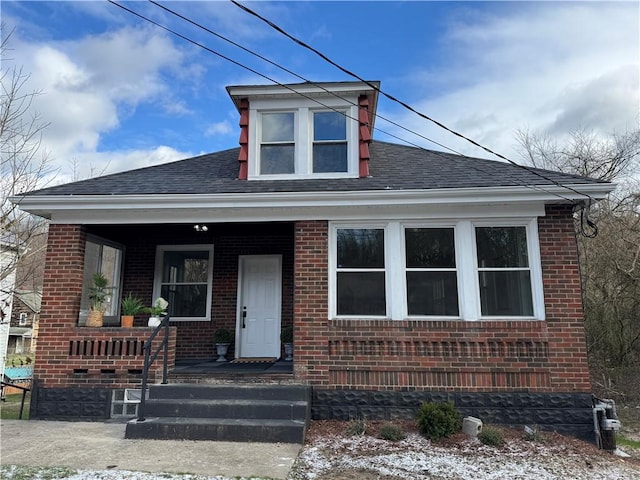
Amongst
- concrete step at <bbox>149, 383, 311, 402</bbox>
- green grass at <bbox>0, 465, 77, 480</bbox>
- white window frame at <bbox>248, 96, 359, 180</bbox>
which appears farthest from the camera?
white window frame at <bbox>248, 96, 359, 180</bbox>

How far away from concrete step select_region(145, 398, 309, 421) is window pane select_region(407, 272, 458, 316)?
A: 92.0 inches

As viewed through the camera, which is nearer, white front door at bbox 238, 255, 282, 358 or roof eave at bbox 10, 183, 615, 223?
roof eave at bbox 10, 183, 615, 223

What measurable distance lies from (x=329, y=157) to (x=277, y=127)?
1.22 m

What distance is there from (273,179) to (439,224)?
3102 mm

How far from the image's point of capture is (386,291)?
6.80 m

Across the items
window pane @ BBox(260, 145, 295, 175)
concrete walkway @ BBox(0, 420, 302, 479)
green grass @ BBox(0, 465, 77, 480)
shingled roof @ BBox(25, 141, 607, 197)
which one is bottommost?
concrete walkway @ BBox(0, 420, 302, 479)

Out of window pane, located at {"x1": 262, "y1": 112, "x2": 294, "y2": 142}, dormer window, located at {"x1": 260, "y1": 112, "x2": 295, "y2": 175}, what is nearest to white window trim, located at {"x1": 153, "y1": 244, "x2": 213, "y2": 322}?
dormer window, located at {"x1": 260, "y1": 112, "x2": 295, "y2": 175}

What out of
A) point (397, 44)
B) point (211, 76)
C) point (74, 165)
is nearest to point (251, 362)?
point (211, 76)

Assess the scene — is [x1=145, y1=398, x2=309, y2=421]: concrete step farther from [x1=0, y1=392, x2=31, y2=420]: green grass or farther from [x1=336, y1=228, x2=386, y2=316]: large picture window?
[x1=0, y1=392, x2=31, y2=420]: green grass

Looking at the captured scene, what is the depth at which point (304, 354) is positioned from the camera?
6.58m

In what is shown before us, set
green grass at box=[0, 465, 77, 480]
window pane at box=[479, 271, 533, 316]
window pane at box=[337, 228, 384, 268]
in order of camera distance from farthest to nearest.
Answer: window pane at box=[337, 228, 384, 268] → window pane at box=[479, 271, 533, 316] → green grass at box=[0, 465, 77, 480]

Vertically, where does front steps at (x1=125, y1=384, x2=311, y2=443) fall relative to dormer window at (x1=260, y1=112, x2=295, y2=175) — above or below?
below

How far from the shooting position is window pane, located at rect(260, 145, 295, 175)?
314 inches

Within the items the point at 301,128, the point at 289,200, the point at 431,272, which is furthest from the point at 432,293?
the point at 301,128
